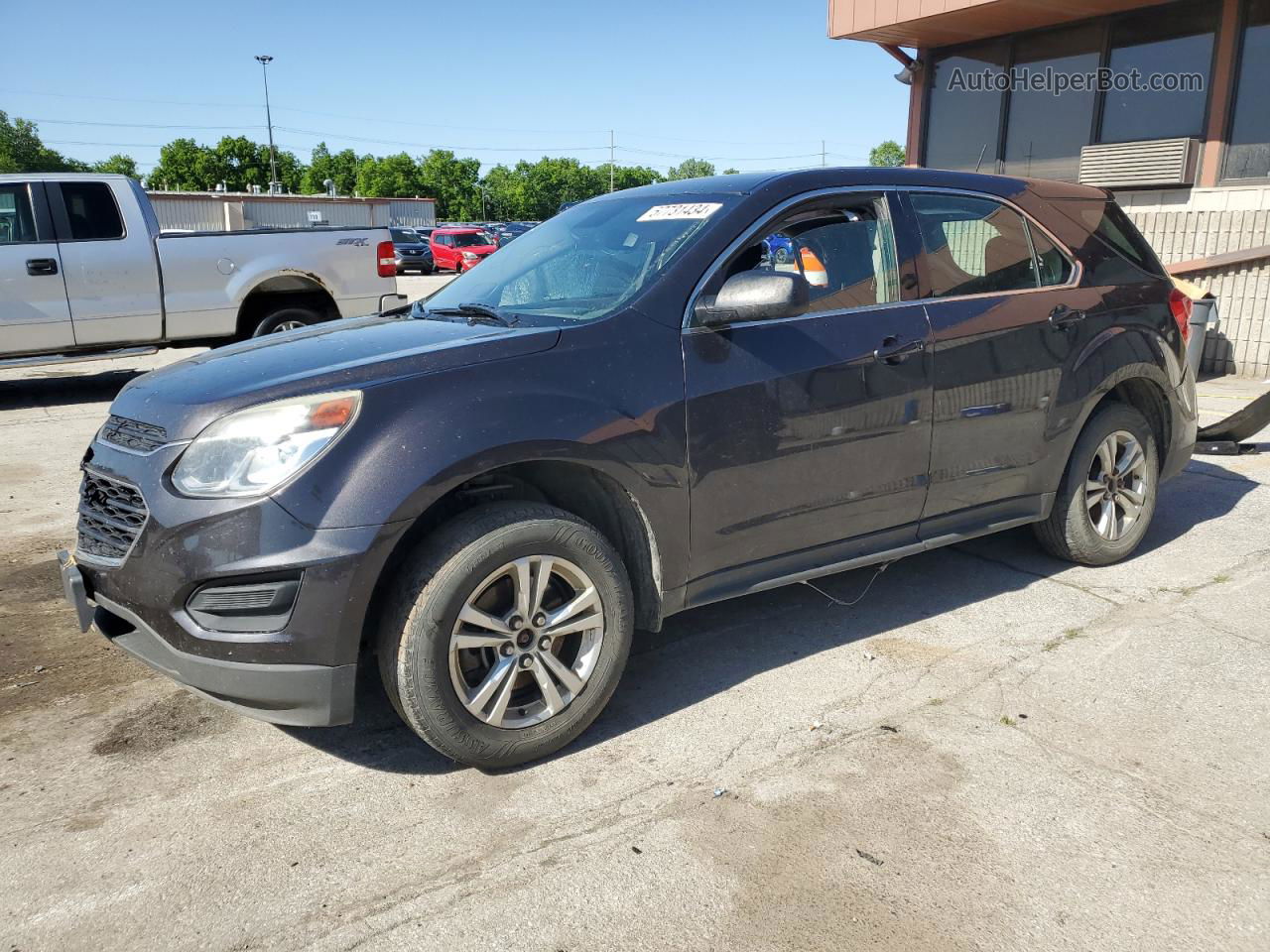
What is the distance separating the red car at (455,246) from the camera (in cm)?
3641

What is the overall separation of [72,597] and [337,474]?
3.39 feet

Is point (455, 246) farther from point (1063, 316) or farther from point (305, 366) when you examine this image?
point (305, 366)

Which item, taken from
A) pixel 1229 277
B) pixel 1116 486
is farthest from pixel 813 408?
pixel 1229 277

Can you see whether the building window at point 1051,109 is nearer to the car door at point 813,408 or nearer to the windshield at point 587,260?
the car door at point 813,408

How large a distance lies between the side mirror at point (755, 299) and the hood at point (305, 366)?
0.58 m

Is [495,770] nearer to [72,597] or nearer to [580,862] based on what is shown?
[580,862]

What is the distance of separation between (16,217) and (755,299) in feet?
27.7

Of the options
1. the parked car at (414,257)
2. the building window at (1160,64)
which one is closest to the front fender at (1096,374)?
the building window at (1160,64)

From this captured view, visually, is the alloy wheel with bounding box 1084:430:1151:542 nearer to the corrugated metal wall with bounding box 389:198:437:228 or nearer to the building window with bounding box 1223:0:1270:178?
the building window with bounding box 1223:0:1270:178

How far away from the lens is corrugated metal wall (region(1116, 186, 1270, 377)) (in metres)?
10.2

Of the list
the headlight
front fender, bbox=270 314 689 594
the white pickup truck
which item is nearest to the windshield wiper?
front fender, bbox=270 314 689 594

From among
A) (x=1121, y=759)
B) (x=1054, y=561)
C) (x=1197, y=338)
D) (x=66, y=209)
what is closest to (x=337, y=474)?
(x=1121, y=759)

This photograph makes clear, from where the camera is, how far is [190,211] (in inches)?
1713

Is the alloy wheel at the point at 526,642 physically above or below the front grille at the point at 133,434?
below
